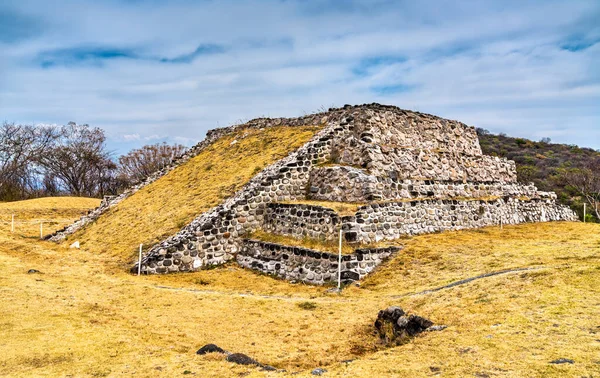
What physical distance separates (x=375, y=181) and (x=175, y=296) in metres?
7.71

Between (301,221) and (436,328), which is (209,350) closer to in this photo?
(436,328)

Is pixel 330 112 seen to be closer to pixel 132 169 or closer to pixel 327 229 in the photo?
pixel 327 229

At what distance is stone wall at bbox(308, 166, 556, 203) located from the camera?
623 inches

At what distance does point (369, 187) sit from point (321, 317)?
252 inches

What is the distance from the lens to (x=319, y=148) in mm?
18422

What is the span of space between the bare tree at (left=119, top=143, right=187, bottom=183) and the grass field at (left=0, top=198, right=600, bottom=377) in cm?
3847

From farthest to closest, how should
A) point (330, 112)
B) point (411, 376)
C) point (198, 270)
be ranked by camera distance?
point (330, 112) < point (198, 270) < point (411, 376)

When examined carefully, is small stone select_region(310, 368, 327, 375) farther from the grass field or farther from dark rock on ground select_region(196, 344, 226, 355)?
dark rock on ground select_region(196, 344, 226, 355)

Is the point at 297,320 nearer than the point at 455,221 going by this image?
Yes

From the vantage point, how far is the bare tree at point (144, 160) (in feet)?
175

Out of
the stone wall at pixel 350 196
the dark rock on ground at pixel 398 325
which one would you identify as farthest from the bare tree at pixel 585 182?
the dark rock on ground at pixel 398 325

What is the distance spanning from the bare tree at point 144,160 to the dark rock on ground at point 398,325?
47.7 m

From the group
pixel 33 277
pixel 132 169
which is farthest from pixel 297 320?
pixel 132 169

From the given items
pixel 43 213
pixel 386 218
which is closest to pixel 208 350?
pixel 386 218
